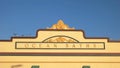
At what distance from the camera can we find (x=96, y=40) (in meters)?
31.2

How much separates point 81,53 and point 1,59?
25.1ft

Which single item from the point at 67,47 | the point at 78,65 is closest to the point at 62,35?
the point at 67,47

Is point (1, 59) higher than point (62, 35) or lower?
lower

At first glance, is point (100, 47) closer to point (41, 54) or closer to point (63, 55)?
point (63, 55)

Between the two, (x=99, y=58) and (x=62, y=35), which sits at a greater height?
(x=62, y=35)

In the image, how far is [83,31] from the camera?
103 feet

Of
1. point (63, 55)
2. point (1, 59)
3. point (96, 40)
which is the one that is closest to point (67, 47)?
point (63, 55)

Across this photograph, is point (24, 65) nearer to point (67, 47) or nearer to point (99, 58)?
point (67, 47)

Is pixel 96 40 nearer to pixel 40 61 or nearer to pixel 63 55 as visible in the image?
pixel 63 55

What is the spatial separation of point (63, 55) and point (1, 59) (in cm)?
591

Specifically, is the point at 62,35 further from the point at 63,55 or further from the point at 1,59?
the point at 1,59

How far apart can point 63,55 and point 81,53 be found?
1.75m

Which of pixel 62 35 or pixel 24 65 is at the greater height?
pixel 62 35

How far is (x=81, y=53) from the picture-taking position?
30.9 meters
